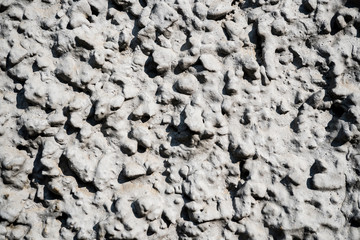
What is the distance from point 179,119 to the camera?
0.78 metres

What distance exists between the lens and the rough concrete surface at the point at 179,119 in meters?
0.74

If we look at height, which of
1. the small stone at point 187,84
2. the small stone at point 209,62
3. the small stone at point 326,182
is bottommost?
the small stone at point 326,182

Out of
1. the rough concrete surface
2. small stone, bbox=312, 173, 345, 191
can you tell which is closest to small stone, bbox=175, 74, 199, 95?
the rough concrete surface

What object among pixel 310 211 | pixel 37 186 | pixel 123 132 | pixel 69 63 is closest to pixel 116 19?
pixel 69 63

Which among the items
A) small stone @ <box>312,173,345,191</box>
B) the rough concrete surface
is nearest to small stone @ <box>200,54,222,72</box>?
the rough concrete surface

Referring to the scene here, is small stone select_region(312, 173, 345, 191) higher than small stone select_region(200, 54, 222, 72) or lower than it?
lower

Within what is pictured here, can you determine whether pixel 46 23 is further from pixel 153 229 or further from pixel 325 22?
pixel 325 22

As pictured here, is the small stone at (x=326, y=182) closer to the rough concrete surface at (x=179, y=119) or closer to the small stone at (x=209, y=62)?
the rough concrete surface at (x=179, y=119)

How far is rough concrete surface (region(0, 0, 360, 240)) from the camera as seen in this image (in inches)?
29.3

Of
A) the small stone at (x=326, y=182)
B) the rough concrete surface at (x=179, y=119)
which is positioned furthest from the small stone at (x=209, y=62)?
the small stone at (x=326, y=182)

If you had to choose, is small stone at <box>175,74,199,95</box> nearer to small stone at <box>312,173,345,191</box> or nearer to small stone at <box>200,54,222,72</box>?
small stone at <box>200,54,222,72</box>

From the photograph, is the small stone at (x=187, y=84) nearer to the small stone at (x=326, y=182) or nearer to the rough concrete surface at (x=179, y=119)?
the rough concrete surface at (x=179, y=119)

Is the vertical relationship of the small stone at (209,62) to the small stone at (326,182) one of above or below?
above

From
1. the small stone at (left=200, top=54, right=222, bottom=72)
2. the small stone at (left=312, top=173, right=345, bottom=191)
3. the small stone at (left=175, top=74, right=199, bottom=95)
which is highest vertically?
the small stone at (left=200, top=54, right=222, bottom=72)
